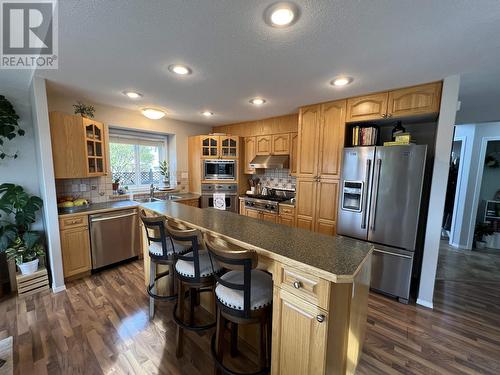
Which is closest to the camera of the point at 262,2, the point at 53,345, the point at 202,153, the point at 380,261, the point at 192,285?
the point at 262,2

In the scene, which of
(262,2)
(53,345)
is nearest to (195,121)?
(262,2)

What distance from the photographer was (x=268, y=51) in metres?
1.66

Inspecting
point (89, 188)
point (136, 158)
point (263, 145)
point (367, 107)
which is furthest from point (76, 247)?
point (367, 107)

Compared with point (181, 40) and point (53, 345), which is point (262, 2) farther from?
point (53, 345)

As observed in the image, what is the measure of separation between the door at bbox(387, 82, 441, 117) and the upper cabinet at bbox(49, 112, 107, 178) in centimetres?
395

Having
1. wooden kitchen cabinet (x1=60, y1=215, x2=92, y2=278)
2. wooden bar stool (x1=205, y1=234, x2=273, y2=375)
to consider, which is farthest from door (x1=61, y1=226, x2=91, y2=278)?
wooden bar stool (x1=205, y1=234, x2=273, y2=375)

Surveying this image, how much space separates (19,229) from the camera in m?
2.51

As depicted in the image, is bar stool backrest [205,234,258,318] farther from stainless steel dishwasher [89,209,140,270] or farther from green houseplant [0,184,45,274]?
green houseplant [0,184,45,274]

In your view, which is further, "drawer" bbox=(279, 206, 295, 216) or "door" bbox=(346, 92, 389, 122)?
"drawer" bbox=(279, 206, 295, 216)

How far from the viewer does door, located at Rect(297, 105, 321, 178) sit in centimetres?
302

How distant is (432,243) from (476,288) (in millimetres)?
1255

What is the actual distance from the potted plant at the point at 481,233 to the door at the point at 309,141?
391 centimetres

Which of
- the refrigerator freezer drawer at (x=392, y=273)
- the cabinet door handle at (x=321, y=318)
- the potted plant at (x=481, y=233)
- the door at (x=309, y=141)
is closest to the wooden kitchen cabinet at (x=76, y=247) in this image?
the cabinet door handle at (x=321, y=318)

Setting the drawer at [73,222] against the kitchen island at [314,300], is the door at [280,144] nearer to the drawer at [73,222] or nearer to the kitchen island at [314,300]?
the kitchen island at [314,300]
